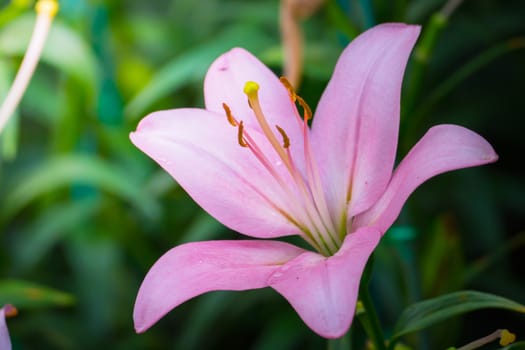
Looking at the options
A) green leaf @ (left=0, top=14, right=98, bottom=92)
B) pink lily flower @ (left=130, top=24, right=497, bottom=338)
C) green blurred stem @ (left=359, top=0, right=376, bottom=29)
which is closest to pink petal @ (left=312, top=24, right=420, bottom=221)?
pink lily flower @ (left=130, top=24, right=497, bottom=338)

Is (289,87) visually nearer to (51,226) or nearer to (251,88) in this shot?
(251,88)

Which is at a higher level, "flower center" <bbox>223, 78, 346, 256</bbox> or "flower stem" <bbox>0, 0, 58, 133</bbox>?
"flower stem" <bbox>0, 0, 58, 133</bbox>

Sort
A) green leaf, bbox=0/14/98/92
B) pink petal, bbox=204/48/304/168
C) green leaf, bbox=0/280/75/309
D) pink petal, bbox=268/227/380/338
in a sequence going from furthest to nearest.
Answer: green leaf, bbox=0/14/98/92
green leaf, bbox=0/280/75/309
pink petal, bbox=204/48/304/168
pink petal, bbox=268/227/380/338

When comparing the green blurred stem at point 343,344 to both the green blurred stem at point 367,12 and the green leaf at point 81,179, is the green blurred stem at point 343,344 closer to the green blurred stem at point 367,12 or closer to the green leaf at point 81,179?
the green blurred stem at point 367,12

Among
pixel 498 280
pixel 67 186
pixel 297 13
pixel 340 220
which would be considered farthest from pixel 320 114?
pixel 67 186

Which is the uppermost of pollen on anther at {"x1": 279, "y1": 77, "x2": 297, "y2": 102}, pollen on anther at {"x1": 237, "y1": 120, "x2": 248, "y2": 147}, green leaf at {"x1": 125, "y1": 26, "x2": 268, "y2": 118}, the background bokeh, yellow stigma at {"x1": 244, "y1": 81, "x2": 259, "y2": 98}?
yellow stigma at {"x1": 244, "y1": 81, "x2": 259, "y2": 98}

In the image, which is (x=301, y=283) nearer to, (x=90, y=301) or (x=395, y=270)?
(x=395, y=270)

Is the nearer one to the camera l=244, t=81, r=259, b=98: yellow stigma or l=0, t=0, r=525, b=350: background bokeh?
l=244, t=81, r=259, b=98: yellow stigma

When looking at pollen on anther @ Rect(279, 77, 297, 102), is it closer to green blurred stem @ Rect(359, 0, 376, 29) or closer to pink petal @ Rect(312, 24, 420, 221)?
pink petal @ Rect(312, 24, 420, 221)

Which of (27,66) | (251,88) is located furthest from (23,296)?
(251,88)
